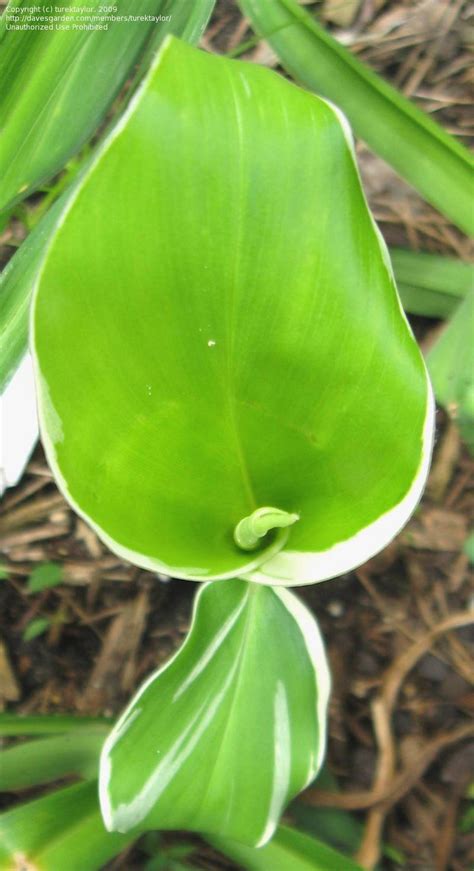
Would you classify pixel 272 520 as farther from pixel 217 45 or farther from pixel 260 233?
pixel 217 45

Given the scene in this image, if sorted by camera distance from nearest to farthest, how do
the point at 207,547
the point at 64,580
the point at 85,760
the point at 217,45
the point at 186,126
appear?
the point at 186,126 → the point at 207,547 → the point at 85,760 → the point at 64,580 → the point at 217,45

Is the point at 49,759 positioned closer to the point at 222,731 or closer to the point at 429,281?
the point at 222,731

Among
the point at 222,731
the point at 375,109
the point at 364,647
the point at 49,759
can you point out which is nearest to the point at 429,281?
the point at 375,109

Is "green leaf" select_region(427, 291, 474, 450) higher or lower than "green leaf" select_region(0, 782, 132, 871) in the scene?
higher

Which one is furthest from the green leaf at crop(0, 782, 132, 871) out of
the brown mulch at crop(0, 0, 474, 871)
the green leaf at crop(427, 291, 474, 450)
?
the green leaf at crop(427, 291, 474, 450)

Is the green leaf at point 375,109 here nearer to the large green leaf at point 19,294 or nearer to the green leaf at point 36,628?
the large green leaf at point 19,294

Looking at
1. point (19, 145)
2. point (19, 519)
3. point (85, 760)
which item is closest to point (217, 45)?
point (19, 145)

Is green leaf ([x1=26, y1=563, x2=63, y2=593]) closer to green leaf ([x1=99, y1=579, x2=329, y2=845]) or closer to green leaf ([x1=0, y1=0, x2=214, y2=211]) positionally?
green leaf ([x1=99, y1=579, x2=329, y2=845])
